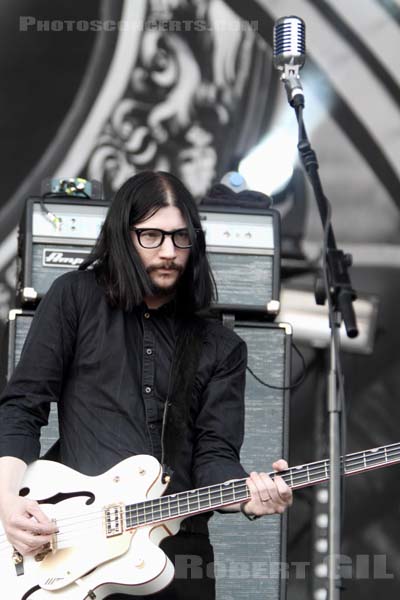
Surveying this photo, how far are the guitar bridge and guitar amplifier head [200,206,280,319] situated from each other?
45.1 inches

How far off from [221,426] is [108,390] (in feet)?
0.99

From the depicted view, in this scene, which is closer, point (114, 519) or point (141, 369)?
point (114, 519)

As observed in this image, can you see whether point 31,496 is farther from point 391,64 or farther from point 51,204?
point 391,64

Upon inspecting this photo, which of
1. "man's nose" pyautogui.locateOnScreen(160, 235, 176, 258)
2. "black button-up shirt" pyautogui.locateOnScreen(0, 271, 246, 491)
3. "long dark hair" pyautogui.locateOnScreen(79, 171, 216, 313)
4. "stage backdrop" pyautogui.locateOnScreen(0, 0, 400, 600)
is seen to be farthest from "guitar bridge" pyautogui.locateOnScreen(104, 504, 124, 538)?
"stage backdrop" pyautogui.locateOnScreen(0, 0, 400, 600)

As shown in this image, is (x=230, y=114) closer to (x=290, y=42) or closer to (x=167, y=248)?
(x=290, y=42)

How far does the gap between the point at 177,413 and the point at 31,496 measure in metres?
0.41

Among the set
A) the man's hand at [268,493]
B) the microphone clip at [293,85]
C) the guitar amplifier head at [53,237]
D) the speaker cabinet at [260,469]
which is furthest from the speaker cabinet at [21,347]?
the microphone clip at [293,85]

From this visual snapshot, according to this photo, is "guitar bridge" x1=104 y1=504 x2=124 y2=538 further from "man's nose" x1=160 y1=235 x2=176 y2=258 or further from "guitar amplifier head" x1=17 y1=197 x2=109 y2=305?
"guitar amplifier head" x1=17 y1=197 x2=109 y2=305

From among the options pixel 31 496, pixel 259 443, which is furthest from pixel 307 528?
pixel 31 496

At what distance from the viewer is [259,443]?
377cm

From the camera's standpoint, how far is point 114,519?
9.32 ft

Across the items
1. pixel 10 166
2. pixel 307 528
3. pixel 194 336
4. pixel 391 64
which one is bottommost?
pixel 307 528

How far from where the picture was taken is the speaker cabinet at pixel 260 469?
362 centimetres

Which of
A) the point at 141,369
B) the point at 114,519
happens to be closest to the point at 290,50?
the point at 141,369
